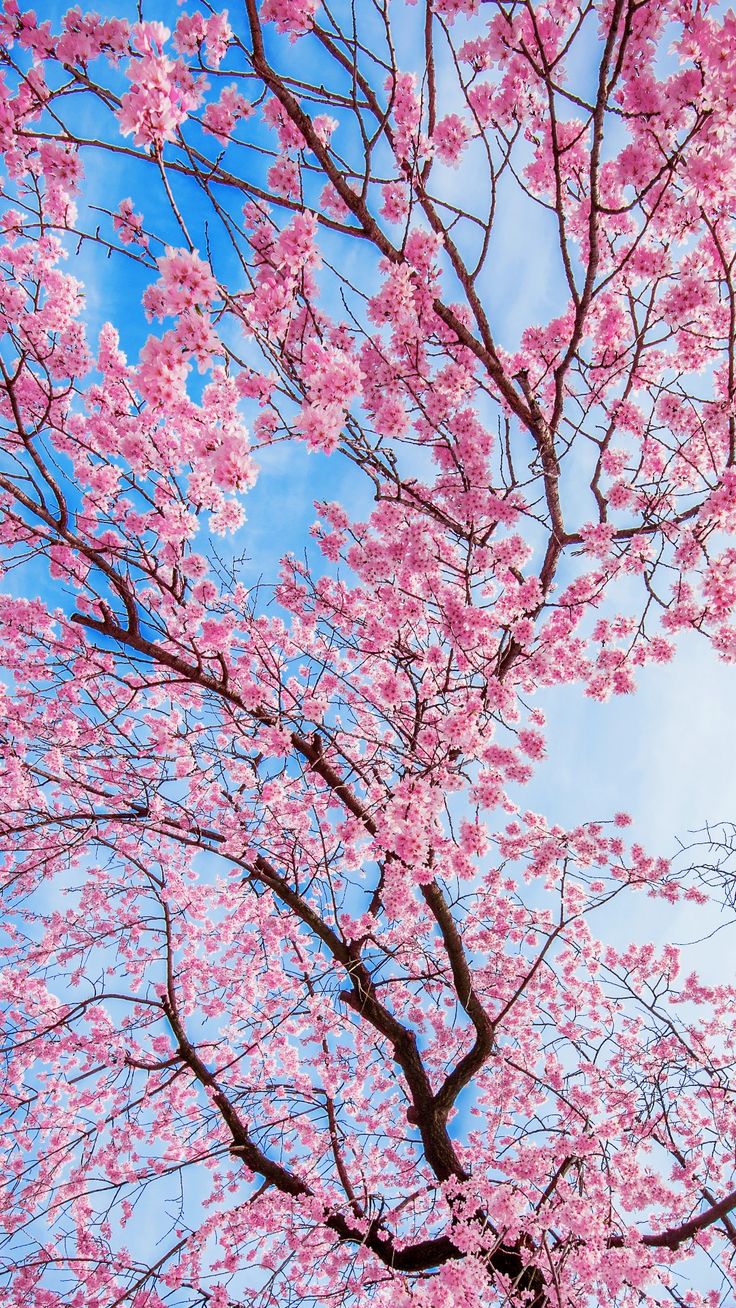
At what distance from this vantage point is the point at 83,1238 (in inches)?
274

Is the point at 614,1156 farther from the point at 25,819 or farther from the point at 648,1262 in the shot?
the point at 25,819

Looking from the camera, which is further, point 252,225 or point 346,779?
point 346,779

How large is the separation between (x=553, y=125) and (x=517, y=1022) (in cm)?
810

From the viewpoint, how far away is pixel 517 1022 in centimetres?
770

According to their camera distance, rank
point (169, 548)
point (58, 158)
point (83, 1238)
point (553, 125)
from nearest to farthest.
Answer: point (553, 125) < point (58, 158) < point (169, 548) < point (83, 1238)

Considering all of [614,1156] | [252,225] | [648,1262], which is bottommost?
[648,1262]

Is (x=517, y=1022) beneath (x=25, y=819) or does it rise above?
beneath

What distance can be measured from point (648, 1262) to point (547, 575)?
17.9 feet

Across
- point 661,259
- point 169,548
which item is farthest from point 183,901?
point 661,259

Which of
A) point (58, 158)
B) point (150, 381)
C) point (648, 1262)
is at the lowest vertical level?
point (648, 1262)

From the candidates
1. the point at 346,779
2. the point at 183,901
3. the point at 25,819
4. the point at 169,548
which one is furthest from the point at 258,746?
the point at 183,901

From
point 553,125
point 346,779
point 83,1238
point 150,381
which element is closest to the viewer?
point 150,381

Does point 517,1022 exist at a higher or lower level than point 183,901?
lower

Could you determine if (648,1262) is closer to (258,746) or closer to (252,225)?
(258,746)
